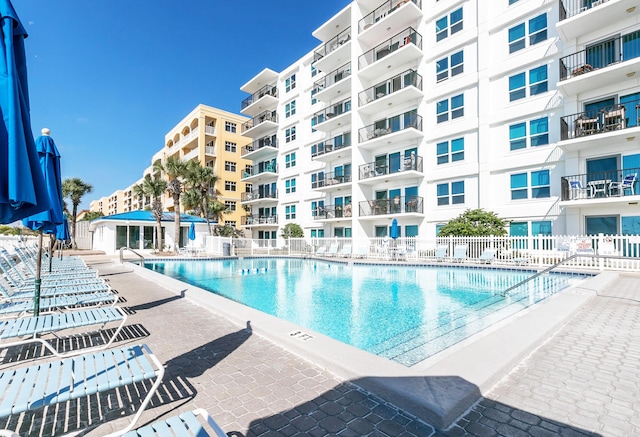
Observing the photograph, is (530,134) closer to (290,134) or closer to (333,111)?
(333,111)

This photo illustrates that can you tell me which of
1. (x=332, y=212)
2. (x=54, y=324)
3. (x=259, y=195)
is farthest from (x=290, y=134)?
(x=54, y=324)

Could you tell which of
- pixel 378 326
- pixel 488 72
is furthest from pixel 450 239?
pixel 378 326

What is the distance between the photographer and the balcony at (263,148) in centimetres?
3469

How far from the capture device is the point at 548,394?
304 centimetres

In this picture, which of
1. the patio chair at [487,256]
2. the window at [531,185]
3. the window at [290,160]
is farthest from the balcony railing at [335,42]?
the patio chair at [487,256]

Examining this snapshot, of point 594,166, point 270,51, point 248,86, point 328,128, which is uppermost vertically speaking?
point 270,51

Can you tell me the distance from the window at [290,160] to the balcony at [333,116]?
15.6 feet

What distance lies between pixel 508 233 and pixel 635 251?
17.4 feet

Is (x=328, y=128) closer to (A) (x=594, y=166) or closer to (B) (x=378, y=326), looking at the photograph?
(A) (x=594, y=166)

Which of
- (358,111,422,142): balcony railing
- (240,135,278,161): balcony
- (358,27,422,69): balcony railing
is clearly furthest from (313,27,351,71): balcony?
(240,135,278,161): balcony

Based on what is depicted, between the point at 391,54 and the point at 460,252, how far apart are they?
14.5 m

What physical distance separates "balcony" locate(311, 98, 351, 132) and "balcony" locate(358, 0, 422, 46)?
4.99 metres

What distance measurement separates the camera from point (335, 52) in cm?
2584

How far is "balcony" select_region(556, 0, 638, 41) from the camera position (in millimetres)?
13939
